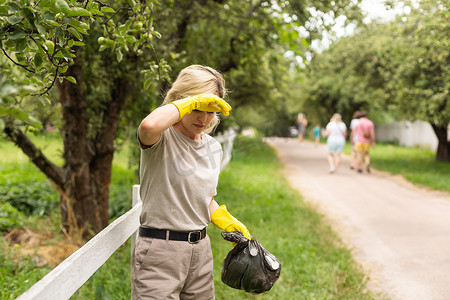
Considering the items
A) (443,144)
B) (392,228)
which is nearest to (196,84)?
(392,228)

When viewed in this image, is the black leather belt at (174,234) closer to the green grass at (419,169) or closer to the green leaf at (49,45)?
the green leaf at (49,45)

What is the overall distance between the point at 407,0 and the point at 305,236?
671 cm

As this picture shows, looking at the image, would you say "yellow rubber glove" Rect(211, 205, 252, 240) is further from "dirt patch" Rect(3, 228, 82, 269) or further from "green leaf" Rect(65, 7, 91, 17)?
"dirt patch" Rect(3, 228, 82, 269)

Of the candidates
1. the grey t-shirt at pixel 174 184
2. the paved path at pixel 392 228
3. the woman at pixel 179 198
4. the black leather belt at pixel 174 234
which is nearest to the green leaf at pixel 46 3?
the woman at pixel 179 198

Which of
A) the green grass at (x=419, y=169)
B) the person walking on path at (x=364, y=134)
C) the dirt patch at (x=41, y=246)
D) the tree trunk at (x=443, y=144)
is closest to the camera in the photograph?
the dirt patch at (x=41, y=246)

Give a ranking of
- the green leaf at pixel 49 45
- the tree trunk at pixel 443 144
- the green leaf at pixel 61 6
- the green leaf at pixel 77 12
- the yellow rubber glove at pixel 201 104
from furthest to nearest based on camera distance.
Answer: the tree trunk at pixel 443 144
the yellow rubber glove at pixel 201 104
the green leaf at pixel 49 45
the green leaf at pixel 77 12
the green leaf at pixel 61 6

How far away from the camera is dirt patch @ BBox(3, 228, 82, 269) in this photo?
5.06 meters

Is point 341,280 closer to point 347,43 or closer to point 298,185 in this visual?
point 298,185

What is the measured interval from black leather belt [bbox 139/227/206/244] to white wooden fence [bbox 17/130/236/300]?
0.93 feet

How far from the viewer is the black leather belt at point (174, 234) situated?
243cm

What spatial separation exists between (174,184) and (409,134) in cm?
2781

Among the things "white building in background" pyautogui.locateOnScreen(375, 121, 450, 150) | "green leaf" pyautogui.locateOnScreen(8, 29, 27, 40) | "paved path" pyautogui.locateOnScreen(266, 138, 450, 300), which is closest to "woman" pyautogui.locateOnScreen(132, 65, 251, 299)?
"green leaf" pyautogui.locateOnScreen(8, 29, 27, 40)

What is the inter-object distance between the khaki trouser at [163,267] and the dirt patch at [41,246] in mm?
2856

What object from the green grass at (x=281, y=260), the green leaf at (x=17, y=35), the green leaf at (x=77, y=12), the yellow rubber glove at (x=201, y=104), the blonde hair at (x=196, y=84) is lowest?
the green grass at (x=281, y=260)
